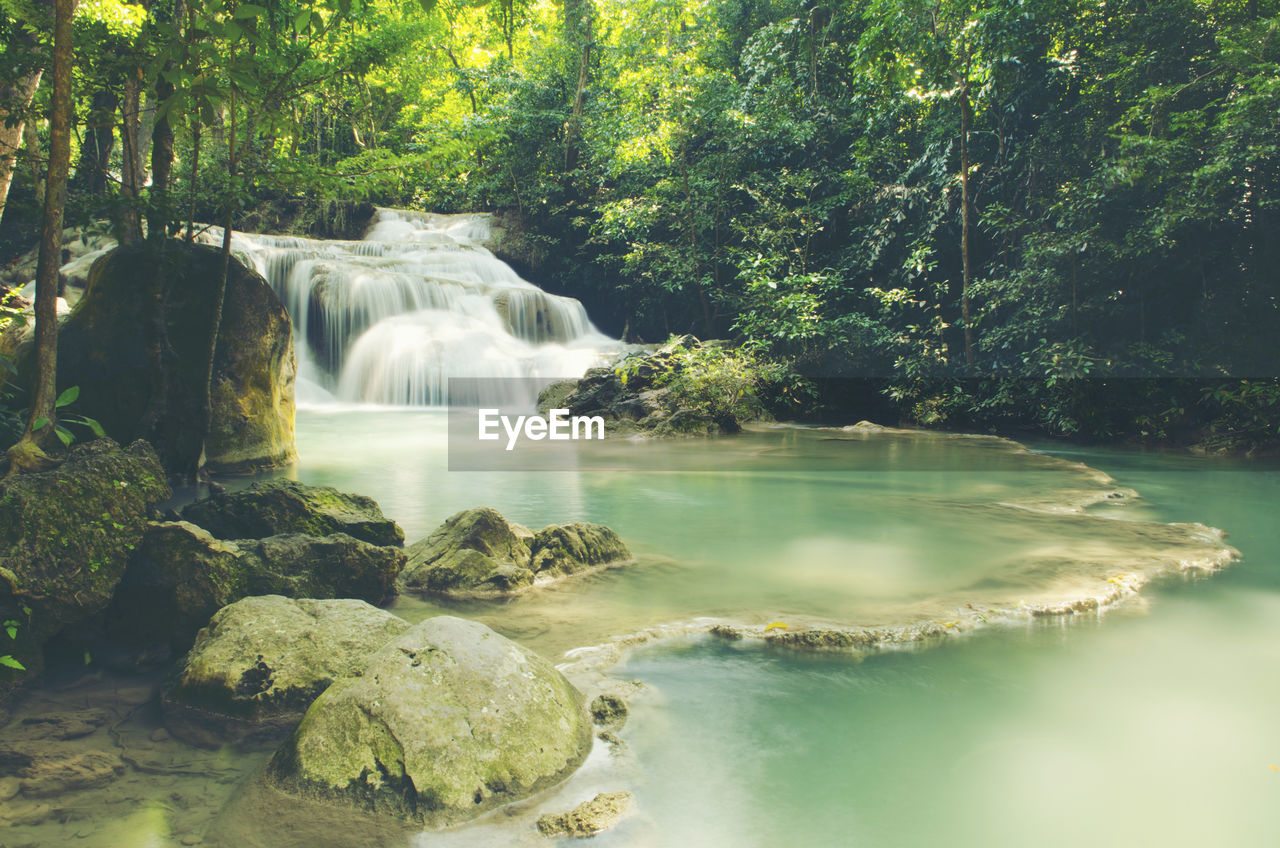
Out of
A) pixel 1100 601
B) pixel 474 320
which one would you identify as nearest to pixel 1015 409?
pixel 1100 601

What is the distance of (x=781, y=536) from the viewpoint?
5.63m

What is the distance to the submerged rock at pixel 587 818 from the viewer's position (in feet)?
6.97

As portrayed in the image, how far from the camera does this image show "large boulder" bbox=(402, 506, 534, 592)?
4.25m

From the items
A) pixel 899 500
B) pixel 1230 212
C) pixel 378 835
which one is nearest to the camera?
pixel 378 835

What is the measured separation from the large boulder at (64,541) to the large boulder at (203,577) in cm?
13

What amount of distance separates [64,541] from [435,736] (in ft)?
6.69

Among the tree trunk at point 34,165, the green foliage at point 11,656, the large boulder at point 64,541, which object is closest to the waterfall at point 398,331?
the tree trunk at point 34,165

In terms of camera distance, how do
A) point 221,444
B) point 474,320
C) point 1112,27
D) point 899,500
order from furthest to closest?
1. point 474,320
2. point 1112,27
3. point 221,444
4. point 899,500

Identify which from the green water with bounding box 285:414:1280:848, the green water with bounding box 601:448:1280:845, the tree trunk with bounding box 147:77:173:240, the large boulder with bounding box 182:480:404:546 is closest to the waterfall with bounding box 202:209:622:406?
the tree trunk with bounding box 147:77:173:240

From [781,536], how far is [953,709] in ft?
9.11

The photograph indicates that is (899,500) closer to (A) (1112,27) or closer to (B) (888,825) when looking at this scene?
(B) (888,825)

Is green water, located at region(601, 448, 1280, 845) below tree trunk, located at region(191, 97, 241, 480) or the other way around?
below

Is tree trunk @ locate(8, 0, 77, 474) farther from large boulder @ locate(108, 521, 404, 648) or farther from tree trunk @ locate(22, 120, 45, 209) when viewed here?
tree trunk @ locate(22, 120, 45, 209)

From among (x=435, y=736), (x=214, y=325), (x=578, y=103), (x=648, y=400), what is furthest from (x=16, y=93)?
(x=578, y=103)
